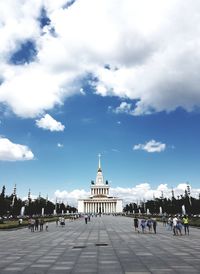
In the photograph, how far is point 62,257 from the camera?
1672 cm


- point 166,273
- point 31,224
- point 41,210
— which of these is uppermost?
point 41,210

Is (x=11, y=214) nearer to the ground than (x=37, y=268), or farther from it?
farther from it

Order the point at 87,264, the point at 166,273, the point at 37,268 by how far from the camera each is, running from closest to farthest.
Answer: the point at 166,273, the point at 37,268, the point at 87,264

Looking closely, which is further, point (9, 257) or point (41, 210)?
point (41, 210)

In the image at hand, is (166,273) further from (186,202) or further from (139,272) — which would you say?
(186,202)

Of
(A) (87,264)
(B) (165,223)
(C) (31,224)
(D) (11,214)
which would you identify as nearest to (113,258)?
(A) (87,264)

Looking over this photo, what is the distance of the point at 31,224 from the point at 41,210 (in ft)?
255

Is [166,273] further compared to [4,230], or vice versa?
[4,230]

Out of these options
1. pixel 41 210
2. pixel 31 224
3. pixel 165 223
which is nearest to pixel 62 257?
pixel 31 224

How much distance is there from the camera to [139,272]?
492 inches

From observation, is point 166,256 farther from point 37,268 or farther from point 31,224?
point 31,224

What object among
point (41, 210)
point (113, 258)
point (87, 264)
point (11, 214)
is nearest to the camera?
point (87, 264)

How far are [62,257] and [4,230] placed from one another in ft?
81.9

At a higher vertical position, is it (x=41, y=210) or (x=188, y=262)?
(x=41, y=210)
